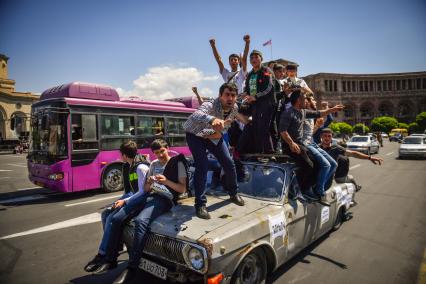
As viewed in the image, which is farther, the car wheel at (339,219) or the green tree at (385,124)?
the green tree at (385,124)

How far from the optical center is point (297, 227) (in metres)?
3.62

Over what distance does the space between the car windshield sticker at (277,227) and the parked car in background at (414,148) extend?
19633mm

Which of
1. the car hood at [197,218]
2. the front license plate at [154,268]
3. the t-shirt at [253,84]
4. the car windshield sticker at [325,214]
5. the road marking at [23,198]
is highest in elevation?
the t-shirt at [253,84]

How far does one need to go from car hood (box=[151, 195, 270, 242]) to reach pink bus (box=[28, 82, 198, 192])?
6.06 metres

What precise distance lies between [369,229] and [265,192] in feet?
9.89

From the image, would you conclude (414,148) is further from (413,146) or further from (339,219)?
(339,219)

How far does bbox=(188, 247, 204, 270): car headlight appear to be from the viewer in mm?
2570

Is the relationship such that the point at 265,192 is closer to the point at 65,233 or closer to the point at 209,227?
the point at 209,227

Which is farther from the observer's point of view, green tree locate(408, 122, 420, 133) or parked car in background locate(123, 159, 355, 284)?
green tree locate(408, 122, 420, 133)

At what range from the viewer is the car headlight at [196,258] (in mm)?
2570

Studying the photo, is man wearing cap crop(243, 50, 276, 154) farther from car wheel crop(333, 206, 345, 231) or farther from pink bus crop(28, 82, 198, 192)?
pink bus crop(28, 82, 198, 192)

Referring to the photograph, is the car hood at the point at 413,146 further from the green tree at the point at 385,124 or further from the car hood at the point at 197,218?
the green tree at the point at 385,124

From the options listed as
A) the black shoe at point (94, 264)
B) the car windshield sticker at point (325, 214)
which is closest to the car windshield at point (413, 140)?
the car windshield sticker at point (325, 214)

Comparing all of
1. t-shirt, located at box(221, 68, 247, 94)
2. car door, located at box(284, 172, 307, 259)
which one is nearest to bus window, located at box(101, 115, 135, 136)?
t-shirt, located at box(221, 68, 247, 94)
